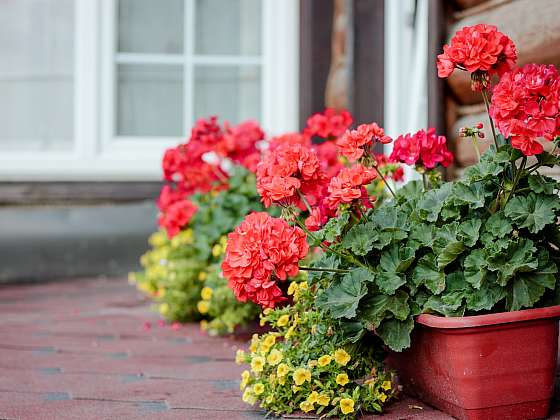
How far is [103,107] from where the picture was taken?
13.1ft

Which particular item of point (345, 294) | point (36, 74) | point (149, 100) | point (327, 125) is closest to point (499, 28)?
point (327, 125)

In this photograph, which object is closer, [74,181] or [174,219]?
[174,219]

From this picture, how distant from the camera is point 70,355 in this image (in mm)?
2311

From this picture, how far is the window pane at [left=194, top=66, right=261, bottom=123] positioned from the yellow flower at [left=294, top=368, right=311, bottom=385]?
270cm

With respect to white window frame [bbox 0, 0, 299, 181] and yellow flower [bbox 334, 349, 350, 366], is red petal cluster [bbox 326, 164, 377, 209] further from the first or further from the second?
white window frame [bbox 0, 0, 299, 181]

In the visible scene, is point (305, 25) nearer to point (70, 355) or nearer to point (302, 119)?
point (302, 119)

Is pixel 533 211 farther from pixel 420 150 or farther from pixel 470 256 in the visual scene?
pixel 420 150

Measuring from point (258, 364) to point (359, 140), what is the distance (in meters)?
0.50

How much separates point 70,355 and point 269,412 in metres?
0.91

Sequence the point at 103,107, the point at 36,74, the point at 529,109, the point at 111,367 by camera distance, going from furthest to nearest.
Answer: the point at 36,74 → the point at 103,107 → the point at 111,367 → the point at 529,109

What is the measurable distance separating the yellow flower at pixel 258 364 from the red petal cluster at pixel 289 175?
12.6 inches

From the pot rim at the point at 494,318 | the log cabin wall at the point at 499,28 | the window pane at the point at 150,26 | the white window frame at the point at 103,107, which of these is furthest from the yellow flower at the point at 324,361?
the window pane at the point at 150,26

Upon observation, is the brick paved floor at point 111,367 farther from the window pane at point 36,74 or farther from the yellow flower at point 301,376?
the window pane at point 36,74

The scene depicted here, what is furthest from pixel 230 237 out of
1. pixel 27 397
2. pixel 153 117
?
pixel 153 117
